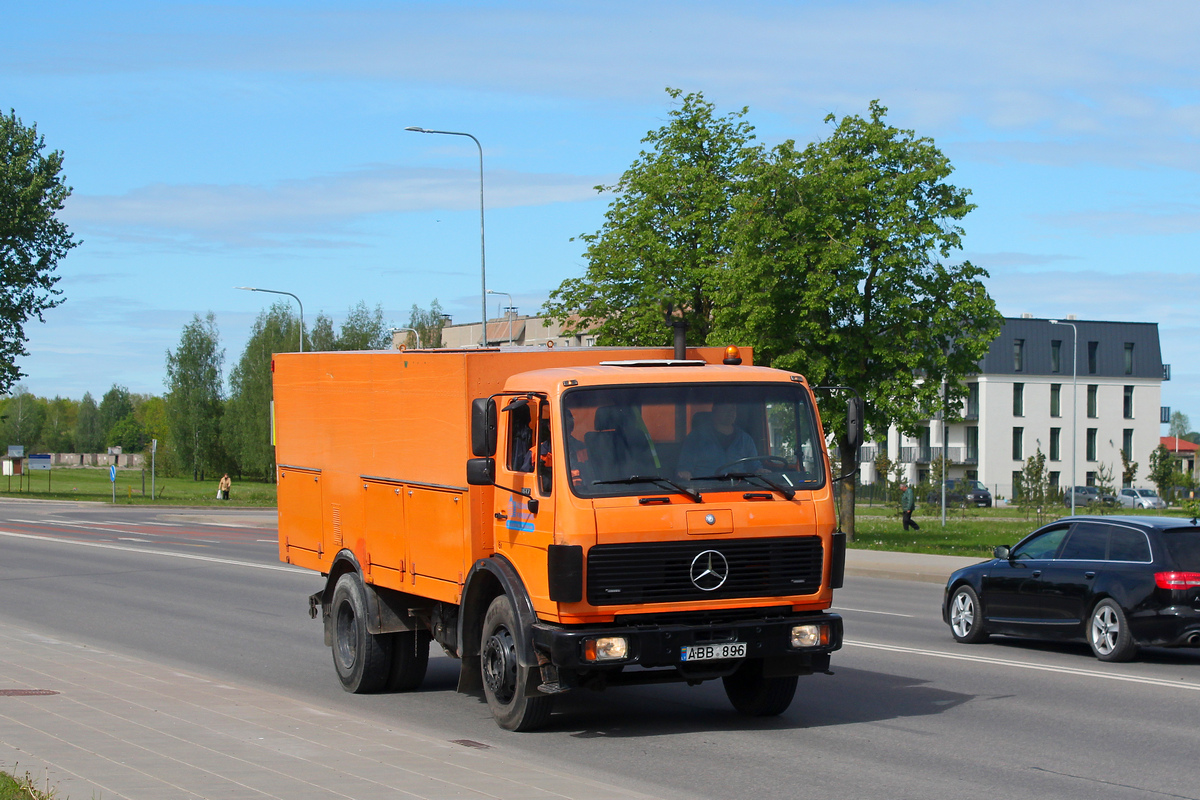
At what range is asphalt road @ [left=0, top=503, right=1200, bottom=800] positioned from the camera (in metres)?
7.62

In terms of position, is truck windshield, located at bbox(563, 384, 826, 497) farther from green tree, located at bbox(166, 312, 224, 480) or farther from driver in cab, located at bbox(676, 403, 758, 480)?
green tree, located at bbox(166, 312, 224, 480)

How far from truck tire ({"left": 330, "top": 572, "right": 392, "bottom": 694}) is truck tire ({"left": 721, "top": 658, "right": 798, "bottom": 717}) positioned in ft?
9.69

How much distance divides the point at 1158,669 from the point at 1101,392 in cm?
8098

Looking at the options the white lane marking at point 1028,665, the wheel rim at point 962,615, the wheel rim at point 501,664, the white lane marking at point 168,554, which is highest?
the wheel rim at point 501,664

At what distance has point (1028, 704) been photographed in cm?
1017

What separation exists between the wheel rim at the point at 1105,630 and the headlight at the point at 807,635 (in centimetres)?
521

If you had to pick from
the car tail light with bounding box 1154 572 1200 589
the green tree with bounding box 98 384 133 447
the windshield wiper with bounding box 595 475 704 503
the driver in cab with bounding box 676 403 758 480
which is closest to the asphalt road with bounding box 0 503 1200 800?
the car tail light with bounding box 1154 572 1200 589

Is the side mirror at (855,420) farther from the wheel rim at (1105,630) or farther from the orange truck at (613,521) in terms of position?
the wheel rim at (1105,630)

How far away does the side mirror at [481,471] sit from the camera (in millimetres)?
8781

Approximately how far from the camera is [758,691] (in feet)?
31.6

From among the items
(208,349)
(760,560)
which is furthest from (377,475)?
(208,349)

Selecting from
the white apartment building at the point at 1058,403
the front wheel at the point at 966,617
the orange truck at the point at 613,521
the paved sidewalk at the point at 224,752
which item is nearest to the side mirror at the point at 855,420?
the orange truck at the point at 613,521

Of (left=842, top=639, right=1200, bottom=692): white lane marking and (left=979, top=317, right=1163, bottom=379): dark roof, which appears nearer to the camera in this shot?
(left=842, top=639, right=1200, bottom=692): white lane marking

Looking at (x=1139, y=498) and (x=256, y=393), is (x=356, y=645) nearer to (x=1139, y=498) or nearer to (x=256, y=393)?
(x=1139, y=498)
